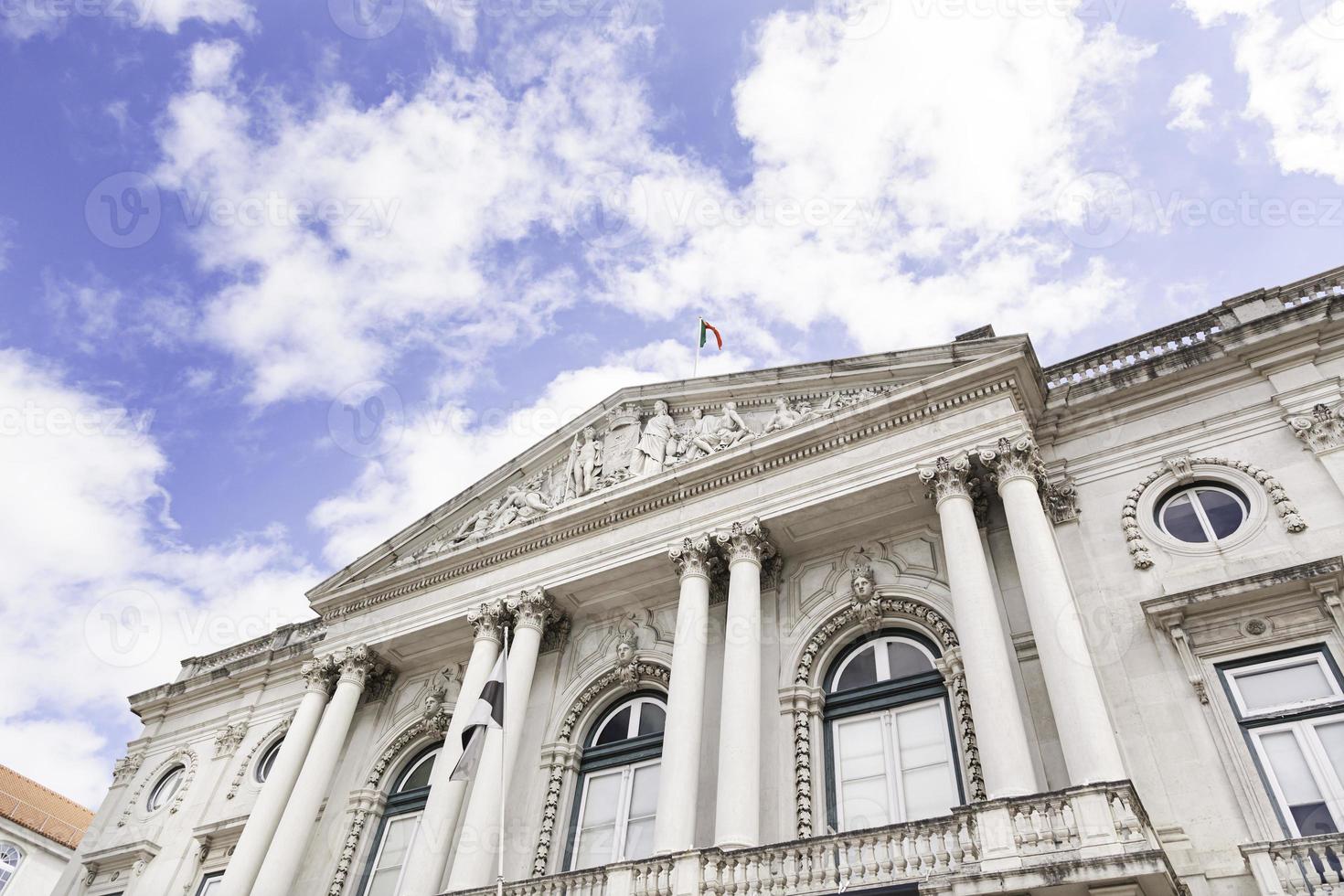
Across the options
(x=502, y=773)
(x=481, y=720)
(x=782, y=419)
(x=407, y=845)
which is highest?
(x=782, y=419)

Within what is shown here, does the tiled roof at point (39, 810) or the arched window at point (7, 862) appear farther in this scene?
the tiled roof at point (39, 810)

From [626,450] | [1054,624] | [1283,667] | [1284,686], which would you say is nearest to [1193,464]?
[1283,667]

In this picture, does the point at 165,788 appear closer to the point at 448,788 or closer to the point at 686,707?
the point at 448,788

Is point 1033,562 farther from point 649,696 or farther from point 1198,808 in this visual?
point 649,696

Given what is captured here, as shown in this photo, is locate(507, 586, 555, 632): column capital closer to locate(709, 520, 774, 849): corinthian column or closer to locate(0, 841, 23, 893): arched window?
locate(709, 520, 774, 849): corinthian column

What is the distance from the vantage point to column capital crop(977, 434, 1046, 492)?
14641 millimetres

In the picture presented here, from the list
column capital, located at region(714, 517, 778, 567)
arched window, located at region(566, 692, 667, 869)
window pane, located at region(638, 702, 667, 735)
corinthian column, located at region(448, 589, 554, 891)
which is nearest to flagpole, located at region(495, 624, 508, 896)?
corinthian column, located at region(448, 589, 554, 891)

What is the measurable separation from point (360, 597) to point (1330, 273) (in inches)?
768

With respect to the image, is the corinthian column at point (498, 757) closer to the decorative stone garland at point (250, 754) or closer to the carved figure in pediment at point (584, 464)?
the carved figure in pediment at point (584, 464)

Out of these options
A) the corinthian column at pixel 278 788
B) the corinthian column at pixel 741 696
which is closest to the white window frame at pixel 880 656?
the corinthian column at pixel 741 696

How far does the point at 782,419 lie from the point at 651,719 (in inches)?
233

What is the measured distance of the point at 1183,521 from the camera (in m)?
14.5

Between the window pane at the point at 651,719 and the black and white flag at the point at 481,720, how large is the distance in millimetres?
2724

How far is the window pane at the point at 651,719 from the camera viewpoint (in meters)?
17.0
